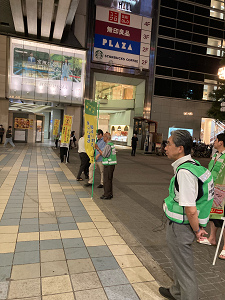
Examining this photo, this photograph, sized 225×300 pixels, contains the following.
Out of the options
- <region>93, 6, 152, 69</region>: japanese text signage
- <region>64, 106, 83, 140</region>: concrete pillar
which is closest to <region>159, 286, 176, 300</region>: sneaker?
<region>64, 106, 83, 140</region>: concrete pillar

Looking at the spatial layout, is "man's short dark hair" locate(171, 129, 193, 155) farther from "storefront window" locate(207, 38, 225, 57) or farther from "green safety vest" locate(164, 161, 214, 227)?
"storefront window" locate(207, 38, 225, 57)

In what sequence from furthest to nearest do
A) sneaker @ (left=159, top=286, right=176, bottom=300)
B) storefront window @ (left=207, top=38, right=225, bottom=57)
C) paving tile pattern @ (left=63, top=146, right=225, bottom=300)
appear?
storefront window @ (left=207, top=38, right=225, bottom=57) → paving tile pattern @ (left=63, top=146, right=225, bottom=300) → sneaker @ (left=159, top=286, right=176, bottom=300)

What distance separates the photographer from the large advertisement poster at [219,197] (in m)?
3.53

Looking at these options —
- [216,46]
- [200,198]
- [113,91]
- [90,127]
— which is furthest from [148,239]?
[216,46]

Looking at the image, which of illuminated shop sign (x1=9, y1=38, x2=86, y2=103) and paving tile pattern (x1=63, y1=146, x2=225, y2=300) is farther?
illuminated shop sign (x1=9, y1=38, x2=86, y2=103)

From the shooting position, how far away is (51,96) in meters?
21.9

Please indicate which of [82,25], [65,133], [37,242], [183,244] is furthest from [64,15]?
[183,244]

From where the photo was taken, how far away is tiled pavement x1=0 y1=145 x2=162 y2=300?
104 inches

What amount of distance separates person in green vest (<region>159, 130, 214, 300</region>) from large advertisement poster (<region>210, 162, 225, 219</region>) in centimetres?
157

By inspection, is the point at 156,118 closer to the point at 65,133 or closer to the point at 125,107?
the point at 125,107

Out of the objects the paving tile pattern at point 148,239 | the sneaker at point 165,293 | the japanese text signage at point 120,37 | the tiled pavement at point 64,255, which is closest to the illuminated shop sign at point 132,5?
the japanese text signage at point 120,37

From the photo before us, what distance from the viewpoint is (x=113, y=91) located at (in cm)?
3145

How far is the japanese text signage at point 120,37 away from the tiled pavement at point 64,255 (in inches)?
799

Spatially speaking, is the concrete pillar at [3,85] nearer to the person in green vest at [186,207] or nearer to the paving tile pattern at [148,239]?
the paving tile pattern at [148,239]
